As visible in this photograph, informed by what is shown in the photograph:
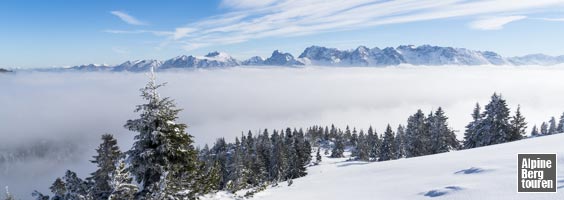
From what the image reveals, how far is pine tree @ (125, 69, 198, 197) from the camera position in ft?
45.5

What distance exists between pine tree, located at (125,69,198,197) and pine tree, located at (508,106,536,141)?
160 ft

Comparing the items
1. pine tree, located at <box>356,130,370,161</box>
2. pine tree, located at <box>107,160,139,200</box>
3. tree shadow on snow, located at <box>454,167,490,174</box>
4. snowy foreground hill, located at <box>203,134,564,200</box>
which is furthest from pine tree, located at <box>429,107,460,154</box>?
pine tree, located at <box>107,160,139,200</box>

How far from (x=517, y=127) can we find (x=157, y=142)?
51.5 m

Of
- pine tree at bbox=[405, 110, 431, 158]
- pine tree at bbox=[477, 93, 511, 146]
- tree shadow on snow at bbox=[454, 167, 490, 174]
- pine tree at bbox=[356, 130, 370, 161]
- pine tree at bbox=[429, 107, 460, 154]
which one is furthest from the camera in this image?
pine tree at bbox=[356, 130, 370, 161]

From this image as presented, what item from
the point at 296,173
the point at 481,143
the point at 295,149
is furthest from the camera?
the point at 295,149

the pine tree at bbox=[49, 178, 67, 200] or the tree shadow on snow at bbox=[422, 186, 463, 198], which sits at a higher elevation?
the pine tree at bbox=[49, 178, 67, 200]

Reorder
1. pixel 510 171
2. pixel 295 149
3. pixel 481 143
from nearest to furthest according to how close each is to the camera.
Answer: pixel 510 171 < pixel 481 143 < pixel 295 149

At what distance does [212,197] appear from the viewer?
13.9 metres

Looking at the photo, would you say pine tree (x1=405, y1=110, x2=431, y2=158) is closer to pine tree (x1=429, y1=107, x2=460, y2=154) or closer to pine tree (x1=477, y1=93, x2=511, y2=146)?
pine tree (x1=429, y1=107, x2=460, y2=154)

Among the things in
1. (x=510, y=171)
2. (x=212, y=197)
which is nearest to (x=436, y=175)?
(x=510, y=171)

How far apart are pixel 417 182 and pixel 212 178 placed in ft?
26.2

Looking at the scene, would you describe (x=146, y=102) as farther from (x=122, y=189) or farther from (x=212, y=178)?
(x=122, y=189)

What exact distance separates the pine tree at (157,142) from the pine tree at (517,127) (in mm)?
48786

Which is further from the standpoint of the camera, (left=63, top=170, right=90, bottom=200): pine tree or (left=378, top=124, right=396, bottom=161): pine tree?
(left=378, top=124, right=396, bottom=161): pine tree
